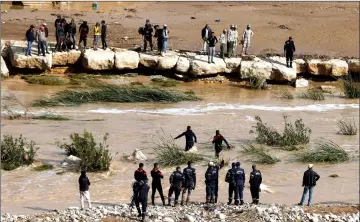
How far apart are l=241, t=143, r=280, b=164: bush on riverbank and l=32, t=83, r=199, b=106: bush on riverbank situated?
5966 mm

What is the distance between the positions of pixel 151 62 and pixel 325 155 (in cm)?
1102

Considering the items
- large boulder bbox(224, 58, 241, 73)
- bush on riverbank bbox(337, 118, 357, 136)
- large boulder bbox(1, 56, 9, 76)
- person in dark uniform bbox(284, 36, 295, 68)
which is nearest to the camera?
bush on riverbank bbox(337, 118, 357, 136)

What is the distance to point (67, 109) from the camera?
891 inches

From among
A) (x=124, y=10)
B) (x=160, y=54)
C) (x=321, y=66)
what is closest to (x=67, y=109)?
(x=160, y=54)

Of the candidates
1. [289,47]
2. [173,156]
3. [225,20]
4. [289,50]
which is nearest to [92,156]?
[173,156]

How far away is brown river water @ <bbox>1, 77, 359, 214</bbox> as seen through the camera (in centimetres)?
1534

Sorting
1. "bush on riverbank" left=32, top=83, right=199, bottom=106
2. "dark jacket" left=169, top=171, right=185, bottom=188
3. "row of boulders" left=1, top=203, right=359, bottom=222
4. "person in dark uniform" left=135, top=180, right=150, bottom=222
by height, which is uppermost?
"bush on riverbank" left=32, top=83, right=199, bottom=106

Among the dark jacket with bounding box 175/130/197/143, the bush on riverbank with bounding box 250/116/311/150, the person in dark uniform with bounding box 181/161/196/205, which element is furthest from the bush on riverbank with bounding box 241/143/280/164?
the person in dark uniform with bounding box 181/161/196/205

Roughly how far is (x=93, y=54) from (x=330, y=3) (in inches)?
713

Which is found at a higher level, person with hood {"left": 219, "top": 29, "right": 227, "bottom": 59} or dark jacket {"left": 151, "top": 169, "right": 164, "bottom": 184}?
person with hood {"left": 219, "top": 29, "right": 227, "bottom": 59}

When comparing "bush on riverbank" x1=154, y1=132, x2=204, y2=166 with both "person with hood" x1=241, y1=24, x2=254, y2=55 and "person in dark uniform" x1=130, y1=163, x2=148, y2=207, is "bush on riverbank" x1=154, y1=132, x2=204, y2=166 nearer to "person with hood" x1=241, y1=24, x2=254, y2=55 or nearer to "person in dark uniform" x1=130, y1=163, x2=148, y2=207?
"person in dark uniform" x1=130, y1=163, x2=148, y2=207

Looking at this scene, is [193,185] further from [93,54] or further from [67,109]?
[93,54]

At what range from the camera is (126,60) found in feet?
89.4

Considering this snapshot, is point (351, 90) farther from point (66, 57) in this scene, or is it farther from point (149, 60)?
point (66, 57)
